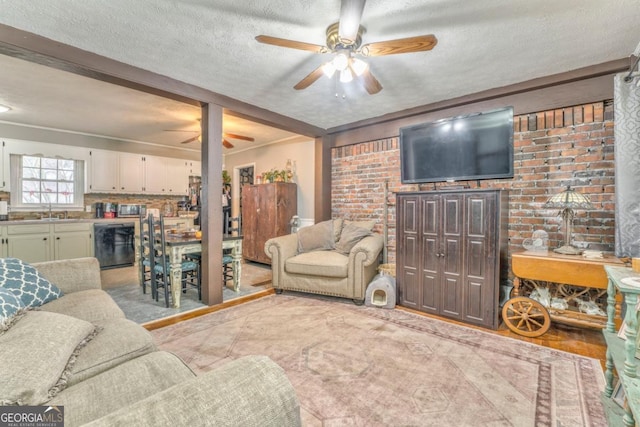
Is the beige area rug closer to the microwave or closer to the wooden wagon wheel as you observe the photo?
the wooden wagon wheel

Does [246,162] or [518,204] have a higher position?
[246,162]

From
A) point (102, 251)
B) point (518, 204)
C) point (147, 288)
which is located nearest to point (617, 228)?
point (518, 204)

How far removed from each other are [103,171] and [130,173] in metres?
0.41

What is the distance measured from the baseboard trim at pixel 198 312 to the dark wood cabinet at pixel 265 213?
4.87 feet

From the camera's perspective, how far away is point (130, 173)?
17.7ft

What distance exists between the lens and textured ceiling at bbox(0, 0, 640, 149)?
5.91 ft

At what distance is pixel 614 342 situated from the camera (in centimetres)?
154

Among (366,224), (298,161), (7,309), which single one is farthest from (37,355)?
(298,161)

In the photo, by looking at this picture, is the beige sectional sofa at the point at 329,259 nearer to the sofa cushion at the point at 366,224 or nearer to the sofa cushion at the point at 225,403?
the sofa cushion at the point at 366,224

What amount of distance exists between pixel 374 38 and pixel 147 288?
3.88 metres

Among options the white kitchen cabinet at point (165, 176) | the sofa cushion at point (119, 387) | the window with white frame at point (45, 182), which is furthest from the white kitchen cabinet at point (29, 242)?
the sofa cushion at point (119, 387)

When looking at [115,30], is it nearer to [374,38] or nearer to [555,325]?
[374,38]

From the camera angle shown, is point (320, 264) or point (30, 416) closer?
point (30, 416)

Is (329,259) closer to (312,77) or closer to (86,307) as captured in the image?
(312,77)
